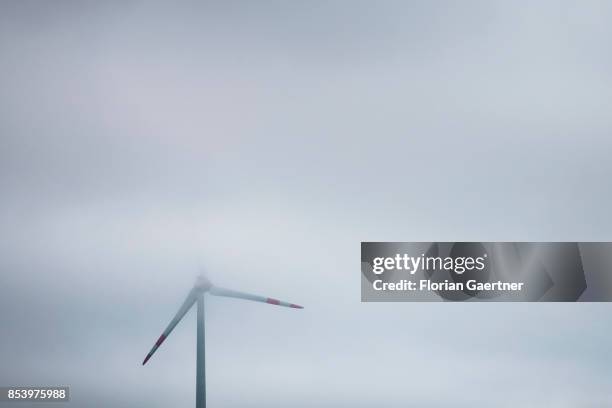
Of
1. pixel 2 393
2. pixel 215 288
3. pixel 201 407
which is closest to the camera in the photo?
pixel 2 393

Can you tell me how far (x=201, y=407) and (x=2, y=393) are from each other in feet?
17.8

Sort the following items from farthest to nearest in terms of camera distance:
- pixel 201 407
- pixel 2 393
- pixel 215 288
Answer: pixel 215 288, pixel 201 407, pixel 2 393

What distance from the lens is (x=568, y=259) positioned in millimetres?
16250

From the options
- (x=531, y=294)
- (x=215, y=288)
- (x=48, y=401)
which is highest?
(x=215, y=288)

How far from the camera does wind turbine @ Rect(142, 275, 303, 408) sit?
19656 millimetres

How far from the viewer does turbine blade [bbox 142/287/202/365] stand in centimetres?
2019

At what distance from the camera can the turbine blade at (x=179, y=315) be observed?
20.2 m

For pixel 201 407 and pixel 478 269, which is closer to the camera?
pixel 478 269

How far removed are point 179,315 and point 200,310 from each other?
609 mm

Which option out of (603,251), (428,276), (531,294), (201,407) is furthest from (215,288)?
(603,251)

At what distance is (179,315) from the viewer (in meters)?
20.7

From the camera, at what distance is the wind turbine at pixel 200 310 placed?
19.7 metres

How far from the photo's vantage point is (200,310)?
20938 millimetres

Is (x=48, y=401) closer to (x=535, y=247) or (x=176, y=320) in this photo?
(x=176, y=320)
